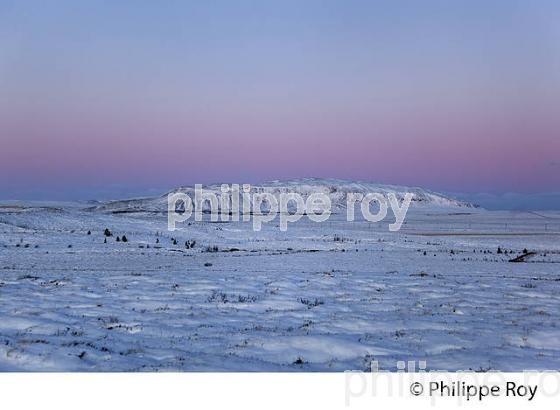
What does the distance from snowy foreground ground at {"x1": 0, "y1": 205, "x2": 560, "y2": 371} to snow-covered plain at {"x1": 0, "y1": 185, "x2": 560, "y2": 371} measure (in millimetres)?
44

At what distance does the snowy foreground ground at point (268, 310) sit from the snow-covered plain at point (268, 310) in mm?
44

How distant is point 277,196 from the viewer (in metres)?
197

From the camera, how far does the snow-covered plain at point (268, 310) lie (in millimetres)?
10453

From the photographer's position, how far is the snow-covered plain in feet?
34.3

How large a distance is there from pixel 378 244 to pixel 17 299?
26748 millimetres

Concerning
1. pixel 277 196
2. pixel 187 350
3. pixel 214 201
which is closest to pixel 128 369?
pixel 187 350
